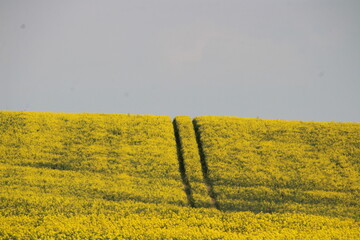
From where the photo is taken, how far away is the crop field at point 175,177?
19828mm

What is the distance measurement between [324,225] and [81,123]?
→ 18.9 meters

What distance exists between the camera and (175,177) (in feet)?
82.6

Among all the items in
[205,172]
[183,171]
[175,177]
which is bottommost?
[175,177]

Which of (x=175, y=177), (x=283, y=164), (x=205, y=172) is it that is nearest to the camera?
(x=175, y=177)

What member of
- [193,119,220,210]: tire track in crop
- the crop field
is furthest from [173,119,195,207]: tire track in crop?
[193,119,220,210]: tire track in crop

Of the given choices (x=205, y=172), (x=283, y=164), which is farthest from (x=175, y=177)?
(x=283, y=164)

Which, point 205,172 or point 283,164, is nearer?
point 205,172

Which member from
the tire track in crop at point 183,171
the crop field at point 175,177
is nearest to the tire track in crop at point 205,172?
the crop field at point 175,177

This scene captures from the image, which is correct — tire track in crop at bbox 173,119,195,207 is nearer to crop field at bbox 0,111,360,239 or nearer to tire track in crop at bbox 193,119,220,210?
crop field at bbox 0,111,360,239

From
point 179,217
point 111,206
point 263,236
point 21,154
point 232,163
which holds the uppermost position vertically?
point 21,154

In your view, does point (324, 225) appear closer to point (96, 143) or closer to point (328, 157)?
point (328, 157)

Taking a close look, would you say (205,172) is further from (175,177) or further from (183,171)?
(175,177)

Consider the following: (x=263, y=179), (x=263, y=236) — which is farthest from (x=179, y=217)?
(x=263, y=179)

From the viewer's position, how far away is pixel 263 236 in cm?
1902
